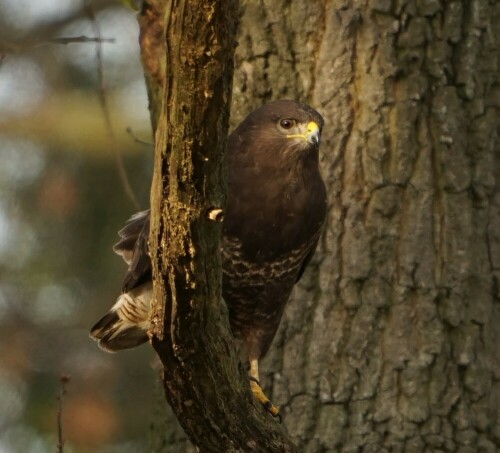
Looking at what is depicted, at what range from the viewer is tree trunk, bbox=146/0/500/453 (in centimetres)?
529

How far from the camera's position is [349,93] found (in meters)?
5.54

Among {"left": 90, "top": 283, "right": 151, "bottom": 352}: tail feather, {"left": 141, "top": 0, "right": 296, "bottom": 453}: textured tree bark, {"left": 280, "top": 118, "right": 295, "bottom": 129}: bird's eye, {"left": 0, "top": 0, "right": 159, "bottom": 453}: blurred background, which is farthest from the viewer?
{"left": 0, "top": 0, "right": 159, "bottom": 453}: blurred background

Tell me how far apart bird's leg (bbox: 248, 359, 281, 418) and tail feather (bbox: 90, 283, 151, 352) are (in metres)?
0.51

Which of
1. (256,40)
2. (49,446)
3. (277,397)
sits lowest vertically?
(49,446)

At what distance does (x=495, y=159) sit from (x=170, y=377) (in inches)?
93.5

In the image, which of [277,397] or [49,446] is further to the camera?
[49,446]

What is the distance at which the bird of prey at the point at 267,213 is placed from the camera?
4.85 meters

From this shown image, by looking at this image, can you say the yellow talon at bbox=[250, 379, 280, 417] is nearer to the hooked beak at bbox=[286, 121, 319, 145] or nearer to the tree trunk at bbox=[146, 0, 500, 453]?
the tree trunk at bbox=[146, 0, 500, 453]

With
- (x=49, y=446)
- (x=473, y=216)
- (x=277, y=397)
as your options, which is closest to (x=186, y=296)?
(x=277, y=397)

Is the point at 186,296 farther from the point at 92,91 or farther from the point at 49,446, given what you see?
the point at 92,91

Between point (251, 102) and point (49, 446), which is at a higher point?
point (251, 102)

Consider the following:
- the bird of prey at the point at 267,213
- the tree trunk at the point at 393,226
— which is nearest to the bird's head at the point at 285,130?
the bird of prey at the point at 267,213

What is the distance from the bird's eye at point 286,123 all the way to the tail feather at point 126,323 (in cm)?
92

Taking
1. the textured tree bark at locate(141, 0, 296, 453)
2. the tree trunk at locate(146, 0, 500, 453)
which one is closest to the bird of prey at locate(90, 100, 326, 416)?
the tree trunk at locate(146, 0, 500, 453)
